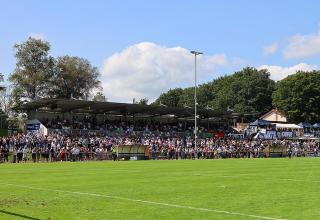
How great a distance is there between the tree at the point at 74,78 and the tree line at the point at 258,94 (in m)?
23.3

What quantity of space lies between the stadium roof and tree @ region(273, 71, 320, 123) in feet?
106

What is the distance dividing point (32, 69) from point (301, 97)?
2209 inches

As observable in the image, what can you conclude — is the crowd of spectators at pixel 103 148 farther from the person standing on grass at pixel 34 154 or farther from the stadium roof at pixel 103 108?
the stadium roof at pixel 103 108

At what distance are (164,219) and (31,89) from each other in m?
80.6

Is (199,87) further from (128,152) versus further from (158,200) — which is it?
(158,200)

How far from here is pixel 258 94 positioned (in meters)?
129

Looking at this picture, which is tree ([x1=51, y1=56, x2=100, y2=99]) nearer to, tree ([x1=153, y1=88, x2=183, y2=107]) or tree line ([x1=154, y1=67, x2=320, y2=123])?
tree line ([x1=154, y1=67, x2=320, y2=123])

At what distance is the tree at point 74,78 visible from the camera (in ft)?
298

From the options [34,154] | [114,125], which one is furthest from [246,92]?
[34,154]

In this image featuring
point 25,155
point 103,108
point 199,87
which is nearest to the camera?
point 25,155

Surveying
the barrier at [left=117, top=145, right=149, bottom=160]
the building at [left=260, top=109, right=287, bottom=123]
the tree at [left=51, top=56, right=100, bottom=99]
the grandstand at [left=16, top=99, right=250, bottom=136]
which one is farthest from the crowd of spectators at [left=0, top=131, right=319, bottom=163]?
the building at [left=260, top=109, right=287, bottom=123]

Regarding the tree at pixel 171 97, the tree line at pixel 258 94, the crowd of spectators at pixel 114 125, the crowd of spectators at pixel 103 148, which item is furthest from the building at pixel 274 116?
the crowd of spectators at pixel 103 148

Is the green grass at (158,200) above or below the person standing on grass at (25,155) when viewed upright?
below

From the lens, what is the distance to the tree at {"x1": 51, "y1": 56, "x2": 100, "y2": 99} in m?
90.9
